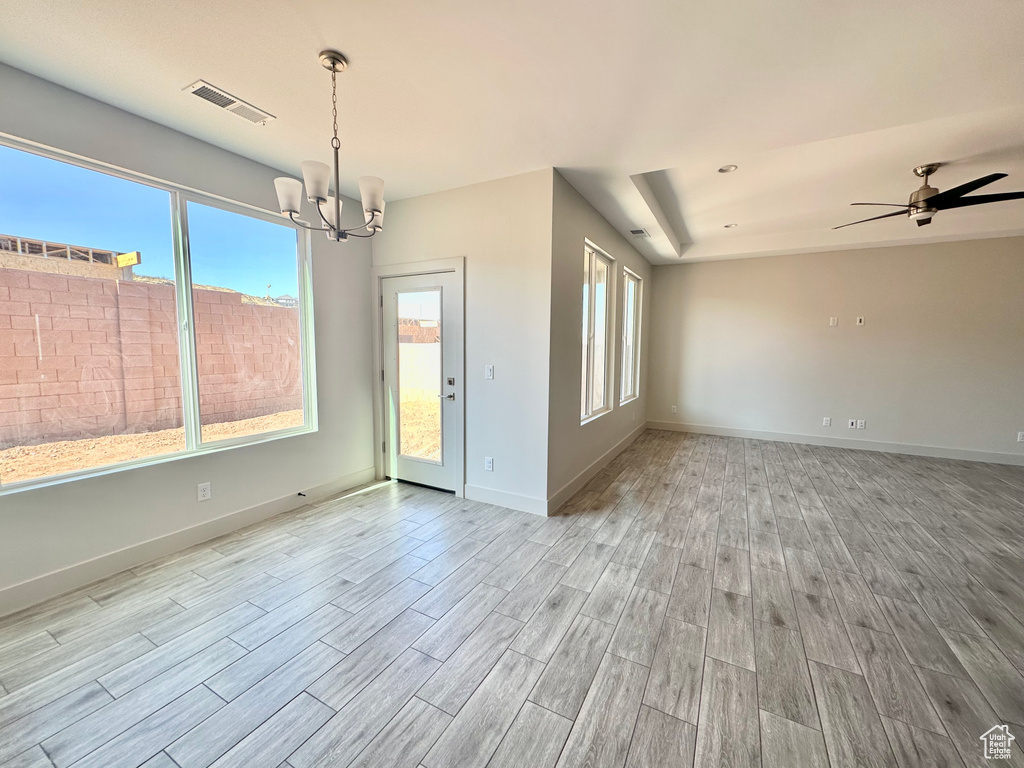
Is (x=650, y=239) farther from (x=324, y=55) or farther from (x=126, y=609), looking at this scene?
(x=126, y=609)

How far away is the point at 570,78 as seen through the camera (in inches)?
77.5

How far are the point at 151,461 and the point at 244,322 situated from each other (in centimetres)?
114

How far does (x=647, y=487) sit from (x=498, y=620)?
2393 millimetres

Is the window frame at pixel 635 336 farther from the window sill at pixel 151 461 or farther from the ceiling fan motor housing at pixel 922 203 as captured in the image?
the window sill at pixel 151 461

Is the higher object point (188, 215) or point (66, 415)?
point (188, 215)

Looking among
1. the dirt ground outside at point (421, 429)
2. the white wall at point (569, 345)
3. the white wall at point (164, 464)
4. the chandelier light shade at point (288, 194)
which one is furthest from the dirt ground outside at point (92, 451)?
the white wall at point (569, 345)

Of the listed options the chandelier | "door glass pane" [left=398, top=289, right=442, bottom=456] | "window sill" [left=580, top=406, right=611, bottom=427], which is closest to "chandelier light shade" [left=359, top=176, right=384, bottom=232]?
the chandelier

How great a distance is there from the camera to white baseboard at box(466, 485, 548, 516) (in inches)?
127

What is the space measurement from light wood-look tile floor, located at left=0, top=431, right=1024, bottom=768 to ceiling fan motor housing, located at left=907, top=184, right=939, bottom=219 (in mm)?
2552

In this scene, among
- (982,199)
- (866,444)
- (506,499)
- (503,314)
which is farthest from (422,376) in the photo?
(866,444)

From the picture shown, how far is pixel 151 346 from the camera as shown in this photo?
8.30ft

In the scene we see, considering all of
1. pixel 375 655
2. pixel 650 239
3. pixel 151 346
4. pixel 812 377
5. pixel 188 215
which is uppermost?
pixel 650 239

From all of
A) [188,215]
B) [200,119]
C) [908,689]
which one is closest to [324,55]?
[200,119]

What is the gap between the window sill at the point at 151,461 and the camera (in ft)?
6.83
